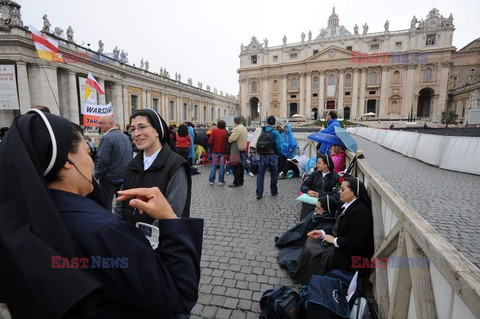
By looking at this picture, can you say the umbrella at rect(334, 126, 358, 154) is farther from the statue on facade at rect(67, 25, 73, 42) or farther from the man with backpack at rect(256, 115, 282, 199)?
the statue on facade at rect(67, 25, 73, 42)

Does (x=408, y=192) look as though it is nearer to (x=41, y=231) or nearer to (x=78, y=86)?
(x=41, y=231)

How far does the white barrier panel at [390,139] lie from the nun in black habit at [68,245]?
12.2 metres

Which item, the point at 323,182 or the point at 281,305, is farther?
the point at 323,182

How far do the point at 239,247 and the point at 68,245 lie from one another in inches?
143

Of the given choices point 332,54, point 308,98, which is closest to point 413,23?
point 332,54

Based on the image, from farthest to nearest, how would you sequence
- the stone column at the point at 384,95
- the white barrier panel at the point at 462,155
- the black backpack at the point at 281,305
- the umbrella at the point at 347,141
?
the stone column at the point at 384,95 → the white barrier panel at the point at 462,155 → the umbrella at the point at 347,141 → the black backpack at the point at 281,305

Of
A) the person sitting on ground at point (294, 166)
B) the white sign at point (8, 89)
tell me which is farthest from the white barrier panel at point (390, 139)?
the white sign at point (8, 89)

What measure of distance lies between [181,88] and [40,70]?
20.9m

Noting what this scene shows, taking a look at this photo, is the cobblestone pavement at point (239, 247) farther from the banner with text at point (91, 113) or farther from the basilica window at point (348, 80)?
the basilica window at point (348, 80)

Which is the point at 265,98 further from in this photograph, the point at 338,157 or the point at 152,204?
the point at 152,204

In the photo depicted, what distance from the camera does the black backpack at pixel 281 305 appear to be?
100 inches

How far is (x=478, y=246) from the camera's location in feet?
7.34

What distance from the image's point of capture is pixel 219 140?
8664 mm

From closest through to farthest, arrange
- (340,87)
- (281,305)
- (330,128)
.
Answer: (281,305)
(330,128)
(340,87)
